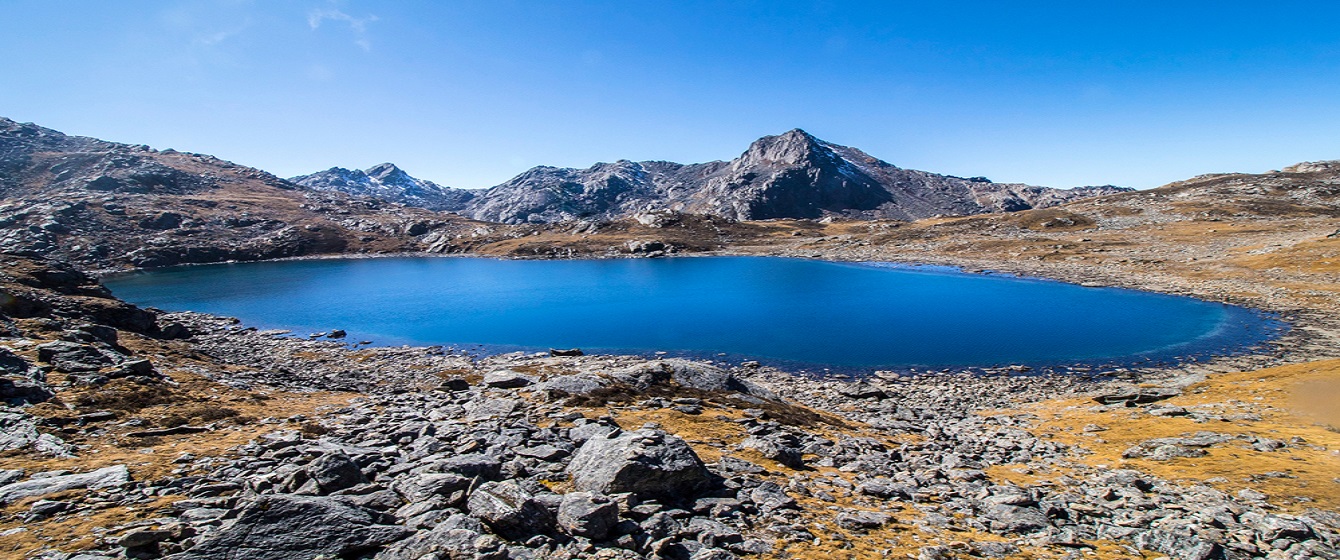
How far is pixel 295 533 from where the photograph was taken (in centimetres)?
1100

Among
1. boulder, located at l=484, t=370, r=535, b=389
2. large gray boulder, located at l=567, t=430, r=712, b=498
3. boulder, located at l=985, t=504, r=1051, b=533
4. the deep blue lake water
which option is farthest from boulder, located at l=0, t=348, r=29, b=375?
boulder, located at l=985, t=504, r=1051, b=533

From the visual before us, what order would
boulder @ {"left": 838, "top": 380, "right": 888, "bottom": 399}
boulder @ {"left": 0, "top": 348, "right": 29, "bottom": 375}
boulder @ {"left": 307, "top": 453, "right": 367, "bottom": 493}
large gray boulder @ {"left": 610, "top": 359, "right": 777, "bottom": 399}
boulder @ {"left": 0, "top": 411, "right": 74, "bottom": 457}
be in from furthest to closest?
boulder @ {"left": 838, "top": 380, "right": 888, "bottom": 399} < large gray boulder @ {"left": 610, "top": 359, "right": 777, "bottom": 399} < boulder @ {"left": 0, "top": 348, "right": 29, "bottom": 375} < boulder @ {"left": 0, "top": 411, "right": 74, "bottom": 457} < boulder @ {"left": 307, "top": 453, "right": 367, "bottom": 493}

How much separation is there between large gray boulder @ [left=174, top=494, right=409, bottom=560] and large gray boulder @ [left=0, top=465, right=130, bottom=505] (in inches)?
239

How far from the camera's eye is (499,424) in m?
22.0

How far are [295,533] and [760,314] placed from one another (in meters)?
69.7

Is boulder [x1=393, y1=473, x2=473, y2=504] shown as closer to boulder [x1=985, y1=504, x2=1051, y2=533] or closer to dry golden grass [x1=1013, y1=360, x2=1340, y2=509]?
boulder [x1=985, y1=504, x2=1051, y2=533]

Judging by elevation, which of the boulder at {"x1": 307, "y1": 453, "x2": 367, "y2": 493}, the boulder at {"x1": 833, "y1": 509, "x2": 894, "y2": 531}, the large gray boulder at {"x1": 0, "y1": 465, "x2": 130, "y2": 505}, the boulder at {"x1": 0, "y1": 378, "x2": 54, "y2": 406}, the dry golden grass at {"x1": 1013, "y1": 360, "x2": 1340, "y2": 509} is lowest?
the dry golden grass at {"x1": 1013, "y1": 360, "x2": 1340, "y2": 509}

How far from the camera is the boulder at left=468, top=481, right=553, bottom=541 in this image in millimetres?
12578

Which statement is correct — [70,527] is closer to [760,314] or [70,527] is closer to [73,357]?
[73,357]

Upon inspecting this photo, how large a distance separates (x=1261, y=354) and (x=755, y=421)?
170ft

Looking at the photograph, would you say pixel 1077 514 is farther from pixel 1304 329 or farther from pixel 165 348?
pixel 1304 329

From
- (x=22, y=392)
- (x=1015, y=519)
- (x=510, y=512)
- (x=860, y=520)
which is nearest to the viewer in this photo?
(x=510, y=512)

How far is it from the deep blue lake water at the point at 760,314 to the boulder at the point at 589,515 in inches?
1551

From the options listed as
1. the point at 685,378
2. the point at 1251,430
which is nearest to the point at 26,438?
the point at 685,378
